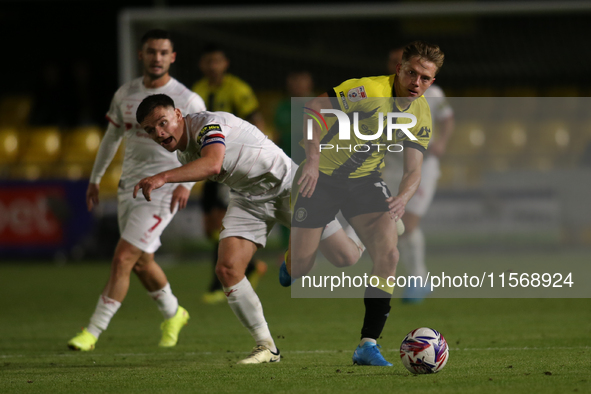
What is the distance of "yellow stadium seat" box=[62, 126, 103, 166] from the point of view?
44.6 ft

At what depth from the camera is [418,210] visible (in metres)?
7.78

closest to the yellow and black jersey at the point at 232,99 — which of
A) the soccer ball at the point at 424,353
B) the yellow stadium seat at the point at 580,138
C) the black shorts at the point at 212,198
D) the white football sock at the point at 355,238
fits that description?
the black shorts at the point at 212,198

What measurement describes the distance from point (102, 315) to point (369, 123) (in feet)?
7.43

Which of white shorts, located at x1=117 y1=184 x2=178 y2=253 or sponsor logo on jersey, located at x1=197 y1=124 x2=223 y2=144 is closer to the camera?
sponsor logo on jersey, located at x1=197 y1=124 x2=223 y2=144

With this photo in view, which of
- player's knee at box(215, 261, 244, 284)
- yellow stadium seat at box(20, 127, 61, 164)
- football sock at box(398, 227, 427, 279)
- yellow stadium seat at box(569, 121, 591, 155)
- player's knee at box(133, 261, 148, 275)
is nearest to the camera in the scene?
player's knee at box(215, 261, 244, 284)

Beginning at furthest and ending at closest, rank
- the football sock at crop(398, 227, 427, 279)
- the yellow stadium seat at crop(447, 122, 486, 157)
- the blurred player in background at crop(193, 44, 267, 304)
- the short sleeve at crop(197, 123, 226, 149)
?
the yellow stadium seat at crop(447, 122, 486, 157) < the blurred player in background at crop(193, 44, 267, 304) < the football sock at crop(398, 227, 427, 279) < the short sleeve at crop(197, 123, 226, 149)

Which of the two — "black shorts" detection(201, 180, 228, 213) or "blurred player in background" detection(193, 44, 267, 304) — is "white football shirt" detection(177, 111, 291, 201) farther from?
"black shorts" detection(201, 180, 228, 213)

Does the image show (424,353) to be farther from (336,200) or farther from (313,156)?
(313,156)

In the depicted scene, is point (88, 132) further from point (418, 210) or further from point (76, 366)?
point (76, 366)

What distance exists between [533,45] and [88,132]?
25.8ft

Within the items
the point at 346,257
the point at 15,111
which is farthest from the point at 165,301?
the point at 15,111

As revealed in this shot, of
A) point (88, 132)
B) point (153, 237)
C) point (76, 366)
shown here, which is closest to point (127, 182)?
point (153, 237)

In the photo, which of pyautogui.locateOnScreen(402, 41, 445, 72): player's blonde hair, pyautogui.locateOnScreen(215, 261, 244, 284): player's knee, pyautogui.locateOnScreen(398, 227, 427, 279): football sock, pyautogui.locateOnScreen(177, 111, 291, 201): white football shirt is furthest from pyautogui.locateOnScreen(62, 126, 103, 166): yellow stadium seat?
pyautogui.locateOnScreen(402, 41, 445, 72): player's blonde hair

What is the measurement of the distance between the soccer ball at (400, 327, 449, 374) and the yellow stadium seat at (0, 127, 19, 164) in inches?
441
